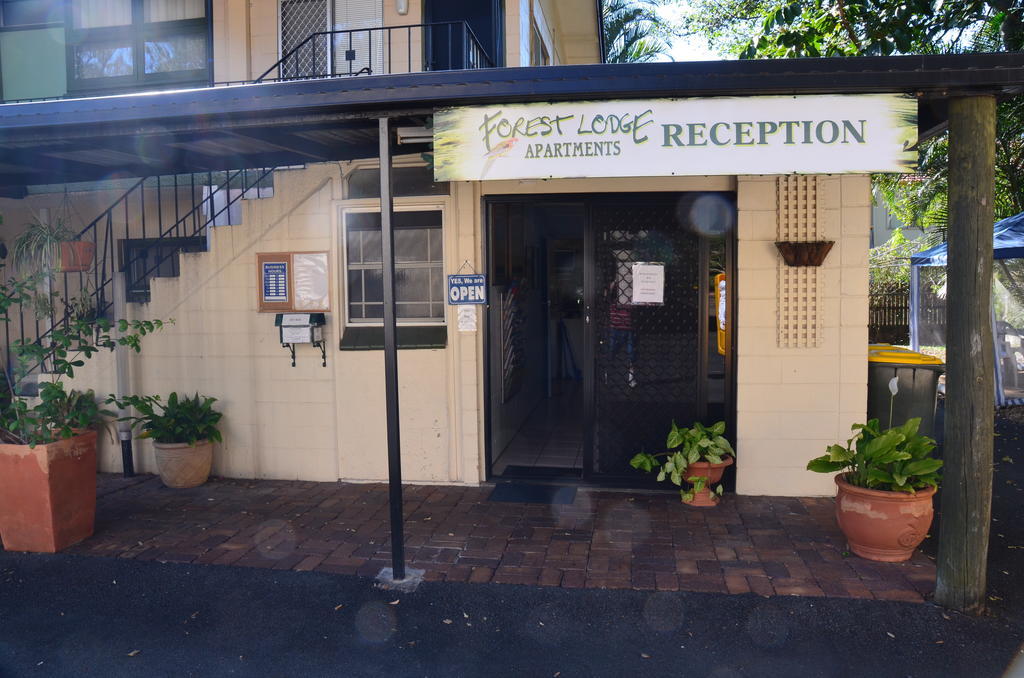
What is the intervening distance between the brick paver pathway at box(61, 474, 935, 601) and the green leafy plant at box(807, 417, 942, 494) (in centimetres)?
52

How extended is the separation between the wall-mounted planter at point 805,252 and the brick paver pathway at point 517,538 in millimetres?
1881

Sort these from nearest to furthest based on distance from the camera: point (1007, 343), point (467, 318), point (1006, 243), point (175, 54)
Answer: point (467, 318) → point (175, 54) → point (1006, 243) → point (1007, 343)

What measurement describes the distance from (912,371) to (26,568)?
669 centimetres

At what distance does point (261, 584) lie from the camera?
455 centimetres

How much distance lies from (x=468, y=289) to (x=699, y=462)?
2308 millimetres

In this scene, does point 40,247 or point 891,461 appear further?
point 40,247

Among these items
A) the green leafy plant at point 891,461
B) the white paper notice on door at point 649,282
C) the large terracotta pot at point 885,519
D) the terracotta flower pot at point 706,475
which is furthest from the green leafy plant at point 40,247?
the large terracotta pot at point 885,519

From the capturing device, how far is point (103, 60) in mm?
7988

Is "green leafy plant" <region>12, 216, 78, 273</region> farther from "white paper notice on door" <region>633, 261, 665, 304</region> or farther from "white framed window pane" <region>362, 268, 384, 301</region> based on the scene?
"white paper notice on door" <region>633, 261, 665, 304</region>

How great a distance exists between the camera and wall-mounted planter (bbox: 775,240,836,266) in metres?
5.73

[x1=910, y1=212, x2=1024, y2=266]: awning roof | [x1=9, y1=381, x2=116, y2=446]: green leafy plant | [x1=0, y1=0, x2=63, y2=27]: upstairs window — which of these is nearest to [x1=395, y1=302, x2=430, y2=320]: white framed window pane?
[x1=9, y1=381, x2=116, y2=446]: green leafy plant

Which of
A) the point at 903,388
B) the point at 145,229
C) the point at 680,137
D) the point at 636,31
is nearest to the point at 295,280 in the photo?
the point at 145,229

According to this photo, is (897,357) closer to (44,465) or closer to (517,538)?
(517,538)

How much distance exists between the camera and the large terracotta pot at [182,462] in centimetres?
652
